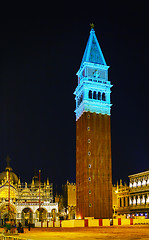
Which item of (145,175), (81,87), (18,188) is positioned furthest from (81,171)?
(18,188)

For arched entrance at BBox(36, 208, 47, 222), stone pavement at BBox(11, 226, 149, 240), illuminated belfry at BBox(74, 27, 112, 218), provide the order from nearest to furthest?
1. stone pavement at BBox(11, 226, 149, 240)
2. illuminated belfry at BBox(74, 27, 112, 218)
3. arched entrance at BBox(36, 208, 47, 222)

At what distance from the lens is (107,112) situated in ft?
244

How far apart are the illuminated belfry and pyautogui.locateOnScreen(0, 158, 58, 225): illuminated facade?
74.9 feet

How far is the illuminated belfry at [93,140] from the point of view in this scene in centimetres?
6831

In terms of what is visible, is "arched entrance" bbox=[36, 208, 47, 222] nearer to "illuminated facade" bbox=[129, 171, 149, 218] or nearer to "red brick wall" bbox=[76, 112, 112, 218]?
"illuminated facade" bbox=[129, 171, 149, 218]

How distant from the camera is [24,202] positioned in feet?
297

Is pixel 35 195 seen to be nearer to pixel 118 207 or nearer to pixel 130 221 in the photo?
pixel 118 207

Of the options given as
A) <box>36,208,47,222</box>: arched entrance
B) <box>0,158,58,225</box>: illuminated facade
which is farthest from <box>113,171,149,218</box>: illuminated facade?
<box>36,208,47,222</box>: arched entrance

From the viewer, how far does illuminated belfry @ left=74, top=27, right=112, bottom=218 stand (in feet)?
224

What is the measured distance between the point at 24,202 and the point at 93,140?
104 ft

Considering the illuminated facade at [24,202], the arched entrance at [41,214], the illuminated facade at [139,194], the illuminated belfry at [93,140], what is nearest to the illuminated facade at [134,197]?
the illuminated facade at [139,194]

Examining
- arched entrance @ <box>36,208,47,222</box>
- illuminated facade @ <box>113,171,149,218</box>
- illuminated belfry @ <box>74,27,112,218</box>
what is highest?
illuminated belfry @ <box>74,27,112,218</box>

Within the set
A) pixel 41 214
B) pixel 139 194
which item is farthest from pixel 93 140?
pixel 41 214

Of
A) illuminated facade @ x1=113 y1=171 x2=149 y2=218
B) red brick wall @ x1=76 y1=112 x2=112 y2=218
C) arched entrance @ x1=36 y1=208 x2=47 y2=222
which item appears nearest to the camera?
red brick wall @ x1=76 y1=112 x2=112 y2=218
